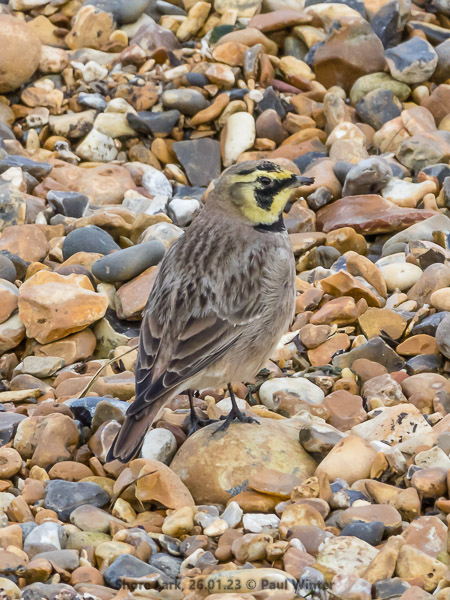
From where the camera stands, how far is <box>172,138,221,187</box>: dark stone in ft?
30.7

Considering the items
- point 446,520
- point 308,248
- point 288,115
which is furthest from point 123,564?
point 288,115

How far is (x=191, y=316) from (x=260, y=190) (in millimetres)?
884

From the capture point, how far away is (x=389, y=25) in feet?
34.0

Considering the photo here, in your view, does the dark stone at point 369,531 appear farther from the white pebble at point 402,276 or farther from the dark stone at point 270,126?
the dark stone at point 270,126

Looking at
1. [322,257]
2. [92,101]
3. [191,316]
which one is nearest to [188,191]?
[92,101]

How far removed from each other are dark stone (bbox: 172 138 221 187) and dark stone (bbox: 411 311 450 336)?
3.41m

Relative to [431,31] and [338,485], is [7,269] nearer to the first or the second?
[338,485]

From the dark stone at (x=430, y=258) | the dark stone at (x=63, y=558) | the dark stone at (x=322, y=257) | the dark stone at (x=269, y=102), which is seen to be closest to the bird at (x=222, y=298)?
the dark stone at (x=63, y=558)

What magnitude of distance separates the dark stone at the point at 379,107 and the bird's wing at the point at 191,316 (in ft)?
15.5

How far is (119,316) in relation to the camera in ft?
23.3

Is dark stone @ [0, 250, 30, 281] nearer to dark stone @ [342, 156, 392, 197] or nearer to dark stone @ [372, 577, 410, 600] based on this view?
dark stone @ [342, 156, 392, 197]

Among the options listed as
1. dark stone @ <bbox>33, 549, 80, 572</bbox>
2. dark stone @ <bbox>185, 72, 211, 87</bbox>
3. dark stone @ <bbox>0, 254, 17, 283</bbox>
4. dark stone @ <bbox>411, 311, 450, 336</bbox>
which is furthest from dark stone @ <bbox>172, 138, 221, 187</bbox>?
dark stone @ <bbox>33, 549, 80, 572</bbox>

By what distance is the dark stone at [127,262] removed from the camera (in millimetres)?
7113

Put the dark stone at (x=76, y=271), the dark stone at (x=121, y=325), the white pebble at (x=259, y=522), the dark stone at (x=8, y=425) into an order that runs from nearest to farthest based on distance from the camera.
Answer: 1. the white pebble at (x=259, y=522)
2. the dark stone at (x=8, y=425)
3. the dark stone at (x=121, y=325)
4. the dark stone at (x=76, y=271)
